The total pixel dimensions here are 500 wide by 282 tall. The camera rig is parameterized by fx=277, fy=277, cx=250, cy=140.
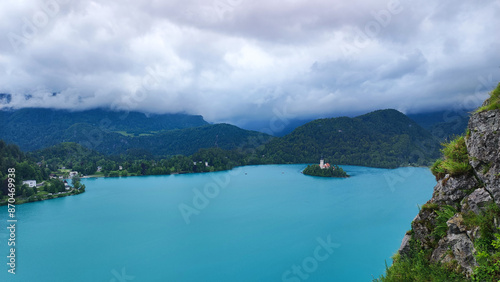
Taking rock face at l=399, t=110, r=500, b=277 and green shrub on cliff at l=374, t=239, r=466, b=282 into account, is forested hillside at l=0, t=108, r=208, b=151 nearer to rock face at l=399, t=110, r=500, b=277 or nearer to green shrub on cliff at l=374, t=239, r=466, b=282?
green shrub on cliff at l=374, t=239, r=466, b=282

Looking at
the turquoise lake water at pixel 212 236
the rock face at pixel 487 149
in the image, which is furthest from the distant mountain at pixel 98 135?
the rock face at pixel 487 149

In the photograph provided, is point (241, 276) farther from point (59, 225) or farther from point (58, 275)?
point (59, 225)

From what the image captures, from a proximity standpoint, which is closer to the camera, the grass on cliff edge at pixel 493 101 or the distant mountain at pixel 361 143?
the grass on cliff edge at pixel 493 101

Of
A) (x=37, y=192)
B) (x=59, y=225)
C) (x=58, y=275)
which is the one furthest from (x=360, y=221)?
(x=37, y=192)
